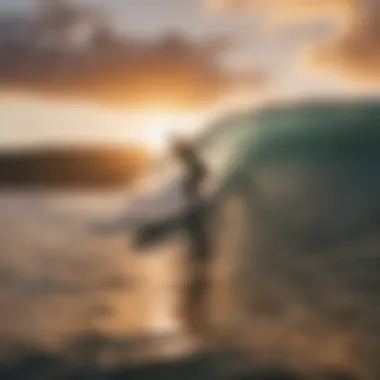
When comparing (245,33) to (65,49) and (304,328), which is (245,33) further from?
(304,328)

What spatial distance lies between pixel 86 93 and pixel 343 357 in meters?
0.50

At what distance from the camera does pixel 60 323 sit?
0.96 m

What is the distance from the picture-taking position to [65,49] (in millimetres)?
1007

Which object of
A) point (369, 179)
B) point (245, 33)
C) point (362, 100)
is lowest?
point (369, 179)

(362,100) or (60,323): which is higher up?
(362,100)

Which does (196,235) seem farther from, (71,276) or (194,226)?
(71,276)

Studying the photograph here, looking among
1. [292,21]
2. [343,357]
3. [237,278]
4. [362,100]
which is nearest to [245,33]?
[292,21]

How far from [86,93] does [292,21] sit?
0.99 ft

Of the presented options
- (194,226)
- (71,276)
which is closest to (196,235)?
(194,226)

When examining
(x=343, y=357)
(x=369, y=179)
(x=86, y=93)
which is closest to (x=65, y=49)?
(x=86, y=93)

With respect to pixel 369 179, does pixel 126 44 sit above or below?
above

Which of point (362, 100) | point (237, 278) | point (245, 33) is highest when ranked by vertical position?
point (245, 33)

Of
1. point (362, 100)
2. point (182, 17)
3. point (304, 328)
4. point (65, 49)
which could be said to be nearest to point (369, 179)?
point (362, 100)

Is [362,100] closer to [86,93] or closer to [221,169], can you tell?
[221,169]
